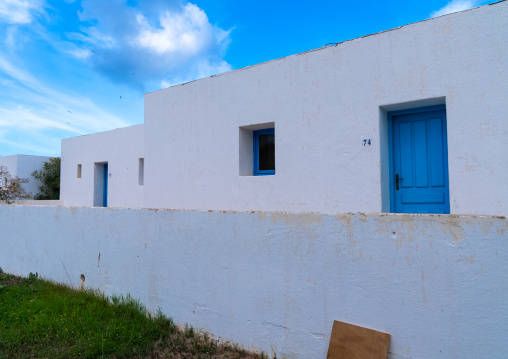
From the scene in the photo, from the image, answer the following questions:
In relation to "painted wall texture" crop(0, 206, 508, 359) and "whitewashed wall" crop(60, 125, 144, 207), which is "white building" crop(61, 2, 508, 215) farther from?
"whitewashed wall" crop(60, 125, 144, 207)

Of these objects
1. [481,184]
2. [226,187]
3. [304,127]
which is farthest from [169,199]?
[481,184]

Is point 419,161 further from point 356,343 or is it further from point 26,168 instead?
point 26,168

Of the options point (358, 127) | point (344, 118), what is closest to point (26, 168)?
point (344, 118)

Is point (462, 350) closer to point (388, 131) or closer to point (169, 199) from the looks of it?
point (388, 131)

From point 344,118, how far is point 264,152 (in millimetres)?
1927

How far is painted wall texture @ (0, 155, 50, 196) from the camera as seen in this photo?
17.5 m

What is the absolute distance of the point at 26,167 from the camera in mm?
17891

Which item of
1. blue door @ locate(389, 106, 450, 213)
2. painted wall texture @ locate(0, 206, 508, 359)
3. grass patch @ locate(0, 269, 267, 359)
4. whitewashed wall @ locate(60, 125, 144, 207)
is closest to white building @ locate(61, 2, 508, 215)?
blue door @ locate(389, 106, 450, 213)

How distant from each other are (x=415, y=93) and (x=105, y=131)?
11578 mm

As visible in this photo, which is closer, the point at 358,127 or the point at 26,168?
the point at 358,127

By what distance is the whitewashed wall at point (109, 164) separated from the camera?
1194cm

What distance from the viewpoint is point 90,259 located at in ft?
17.3

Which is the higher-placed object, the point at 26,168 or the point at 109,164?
the point at 26,168

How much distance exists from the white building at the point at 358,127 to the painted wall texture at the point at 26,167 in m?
13.2
